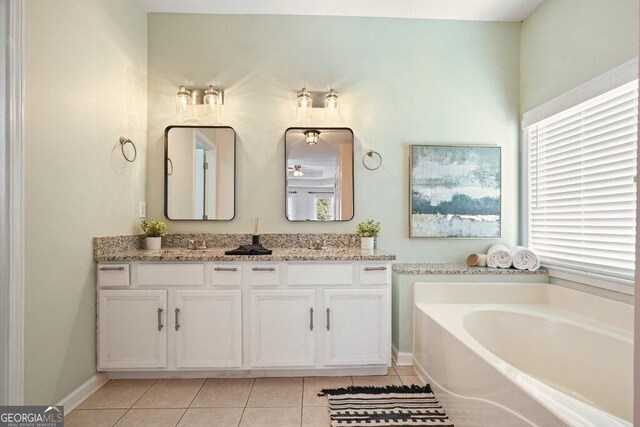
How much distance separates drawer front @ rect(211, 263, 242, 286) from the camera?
231 cm

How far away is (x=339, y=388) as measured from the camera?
2.22m

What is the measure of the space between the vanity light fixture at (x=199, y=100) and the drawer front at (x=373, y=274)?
1.75m

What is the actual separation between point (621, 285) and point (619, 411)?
0.70 m

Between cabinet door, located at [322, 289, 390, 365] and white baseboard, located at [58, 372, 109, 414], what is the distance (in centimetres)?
149

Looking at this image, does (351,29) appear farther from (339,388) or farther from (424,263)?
(339,388)

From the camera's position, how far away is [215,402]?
2.08m

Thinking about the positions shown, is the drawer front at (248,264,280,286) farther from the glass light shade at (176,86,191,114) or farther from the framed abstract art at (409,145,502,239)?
the glass light shade at (176,86,191,114)

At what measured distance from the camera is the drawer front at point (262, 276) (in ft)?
7.63

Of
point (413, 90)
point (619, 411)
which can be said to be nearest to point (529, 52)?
point (413, 90)

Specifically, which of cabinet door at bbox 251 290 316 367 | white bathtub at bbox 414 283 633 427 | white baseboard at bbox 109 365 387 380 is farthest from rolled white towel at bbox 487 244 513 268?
cabinet door at bbox 251 290 316 367

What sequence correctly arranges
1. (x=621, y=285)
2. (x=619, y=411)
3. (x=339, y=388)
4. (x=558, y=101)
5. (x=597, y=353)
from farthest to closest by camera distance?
(x=558, y=101) → (x=339, y=388) → (x=621, y=285) → (x=597, y=353) → (x=619, y=411)

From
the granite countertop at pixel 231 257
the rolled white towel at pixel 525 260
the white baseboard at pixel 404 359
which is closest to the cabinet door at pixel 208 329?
the granite countertop at pixel 231 257

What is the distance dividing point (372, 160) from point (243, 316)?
5.23 feet

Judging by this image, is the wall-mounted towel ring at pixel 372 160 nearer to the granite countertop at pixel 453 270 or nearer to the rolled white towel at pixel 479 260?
the granite countertop at pixel 453 270
